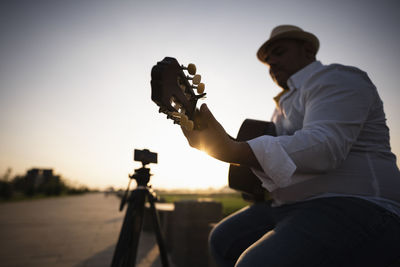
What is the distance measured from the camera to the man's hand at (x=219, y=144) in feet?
3.39

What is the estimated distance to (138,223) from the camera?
212 centimetres

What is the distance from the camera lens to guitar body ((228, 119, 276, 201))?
6.22 ft

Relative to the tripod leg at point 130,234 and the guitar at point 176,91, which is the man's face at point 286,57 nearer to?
the guitar at point 176,91

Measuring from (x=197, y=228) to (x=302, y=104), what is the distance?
265 cm

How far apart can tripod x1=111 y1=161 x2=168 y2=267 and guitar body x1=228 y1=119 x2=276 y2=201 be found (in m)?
0.97

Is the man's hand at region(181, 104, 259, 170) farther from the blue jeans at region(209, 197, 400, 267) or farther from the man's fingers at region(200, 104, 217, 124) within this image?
the blue jeans at region(209, 197, 400, 267)

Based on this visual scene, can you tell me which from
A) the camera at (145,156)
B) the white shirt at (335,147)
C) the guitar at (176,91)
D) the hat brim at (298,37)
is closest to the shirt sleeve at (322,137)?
the white shirt at (335,147)

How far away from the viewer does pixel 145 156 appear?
2.21 meters

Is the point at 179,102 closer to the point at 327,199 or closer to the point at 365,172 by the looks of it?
the point at 327,199

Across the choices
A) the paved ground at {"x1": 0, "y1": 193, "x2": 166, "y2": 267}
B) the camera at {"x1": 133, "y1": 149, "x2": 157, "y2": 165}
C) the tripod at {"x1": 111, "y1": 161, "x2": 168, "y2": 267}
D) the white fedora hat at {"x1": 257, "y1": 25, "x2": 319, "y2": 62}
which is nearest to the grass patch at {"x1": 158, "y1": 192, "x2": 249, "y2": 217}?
the paved ground at {"x1": 0, "y1": 193, "x2": 166, "y2": 267}

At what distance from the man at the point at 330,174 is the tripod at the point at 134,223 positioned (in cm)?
133

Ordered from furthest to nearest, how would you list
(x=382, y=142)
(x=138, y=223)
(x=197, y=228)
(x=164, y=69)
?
(x=197, y=228) < (x=138, y=223) < (x=382, y=142) < (x=164, y=69)

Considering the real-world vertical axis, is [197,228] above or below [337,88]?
below

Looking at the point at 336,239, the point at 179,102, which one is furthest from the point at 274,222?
the point at 179,102
